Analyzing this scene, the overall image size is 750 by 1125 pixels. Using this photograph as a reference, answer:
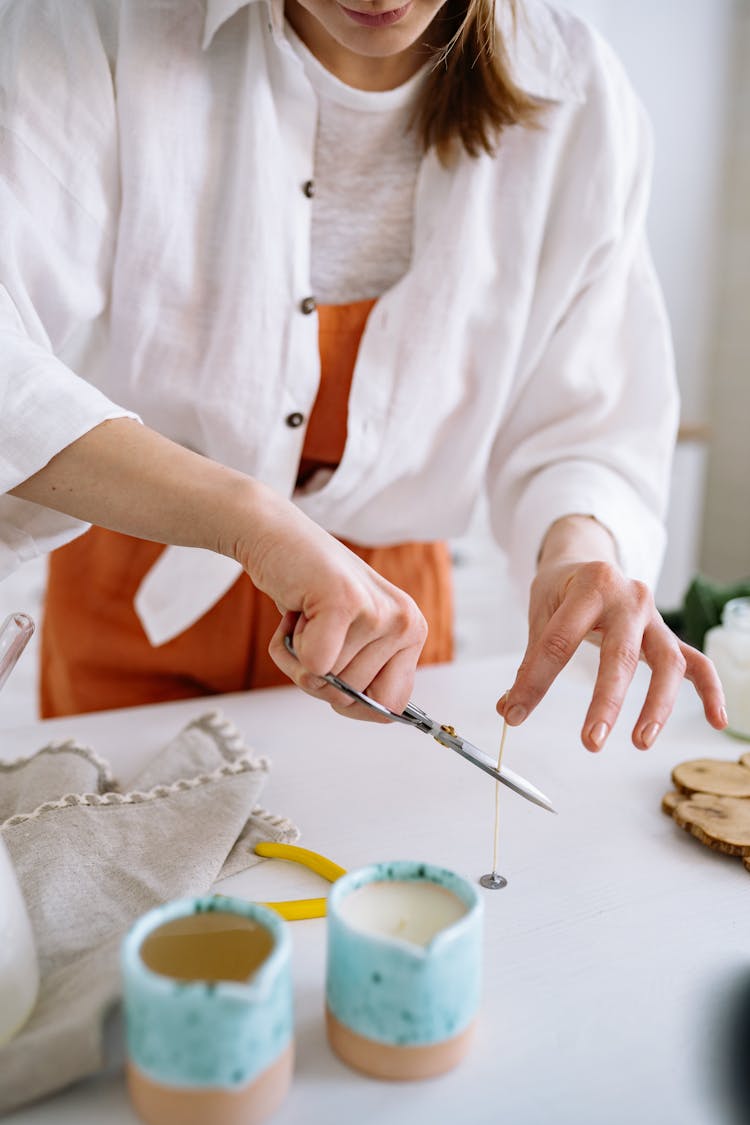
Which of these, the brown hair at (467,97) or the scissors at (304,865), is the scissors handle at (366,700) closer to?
the scissors at (304,865)

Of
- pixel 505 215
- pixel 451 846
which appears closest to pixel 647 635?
pixel 451 846

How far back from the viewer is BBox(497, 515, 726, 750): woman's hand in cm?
74

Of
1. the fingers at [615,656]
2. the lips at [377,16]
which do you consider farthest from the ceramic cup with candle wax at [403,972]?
the lips at [377,16]

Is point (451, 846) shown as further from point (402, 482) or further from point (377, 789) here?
point (402, 482)

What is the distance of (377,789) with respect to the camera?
2.79 ft

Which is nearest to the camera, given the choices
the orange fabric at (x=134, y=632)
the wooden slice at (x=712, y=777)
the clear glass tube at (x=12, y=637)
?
the clear glass tube at (x=12, y=637)

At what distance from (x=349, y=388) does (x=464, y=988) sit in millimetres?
623

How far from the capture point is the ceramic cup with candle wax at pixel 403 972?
0.51m

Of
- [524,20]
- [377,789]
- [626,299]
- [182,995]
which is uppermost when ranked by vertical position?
[524,20]

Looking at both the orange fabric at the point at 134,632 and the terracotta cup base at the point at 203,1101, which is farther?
the orange fabric at the point at 134,632

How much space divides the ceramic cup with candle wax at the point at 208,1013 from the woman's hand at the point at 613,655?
30 cm

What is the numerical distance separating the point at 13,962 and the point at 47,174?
1.91ft

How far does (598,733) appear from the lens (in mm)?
713

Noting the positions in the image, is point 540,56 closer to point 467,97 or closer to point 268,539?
point 467,97
